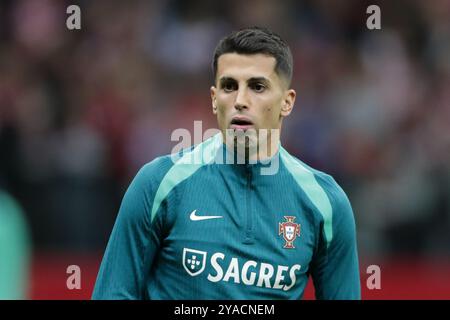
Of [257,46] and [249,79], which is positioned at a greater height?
[257,46]

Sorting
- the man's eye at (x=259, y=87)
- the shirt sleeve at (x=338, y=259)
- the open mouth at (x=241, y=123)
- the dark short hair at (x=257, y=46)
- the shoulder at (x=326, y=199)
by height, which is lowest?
the shirt sleeve at (x=338, y=259)

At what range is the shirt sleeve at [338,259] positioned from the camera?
5.05 meters

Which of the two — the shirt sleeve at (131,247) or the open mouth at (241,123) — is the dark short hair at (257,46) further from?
the shirt sleeve at (131,247)

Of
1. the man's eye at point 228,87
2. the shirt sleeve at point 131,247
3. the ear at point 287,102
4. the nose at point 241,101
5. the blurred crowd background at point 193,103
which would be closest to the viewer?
the shirt sleeve at point 131,247

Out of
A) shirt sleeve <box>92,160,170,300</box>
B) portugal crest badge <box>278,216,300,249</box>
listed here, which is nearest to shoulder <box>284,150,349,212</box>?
portugal crest badge <box>278,216,300,249</box>

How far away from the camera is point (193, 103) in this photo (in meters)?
12.2

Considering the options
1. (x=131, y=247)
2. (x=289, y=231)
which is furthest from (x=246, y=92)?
(x=131, y=247)

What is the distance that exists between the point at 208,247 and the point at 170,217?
0.23m

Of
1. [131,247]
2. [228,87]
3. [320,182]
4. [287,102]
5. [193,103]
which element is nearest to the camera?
[131,247]

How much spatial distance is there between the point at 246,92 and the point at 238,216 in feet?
1.94

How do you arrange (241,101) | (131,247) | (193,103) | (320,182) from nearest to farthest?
(131,247)
(241,101)
(320,182)
(193,103)

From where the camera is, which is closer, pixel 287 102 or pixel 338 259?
pixel 338 259

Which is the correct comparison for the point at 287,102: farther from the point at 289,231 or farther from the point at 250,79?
the point at 289,231

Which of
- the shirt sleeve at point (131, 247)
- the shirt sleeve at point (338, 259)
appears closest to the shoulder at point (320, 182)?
the shirt sleeve at point (338, 259)
